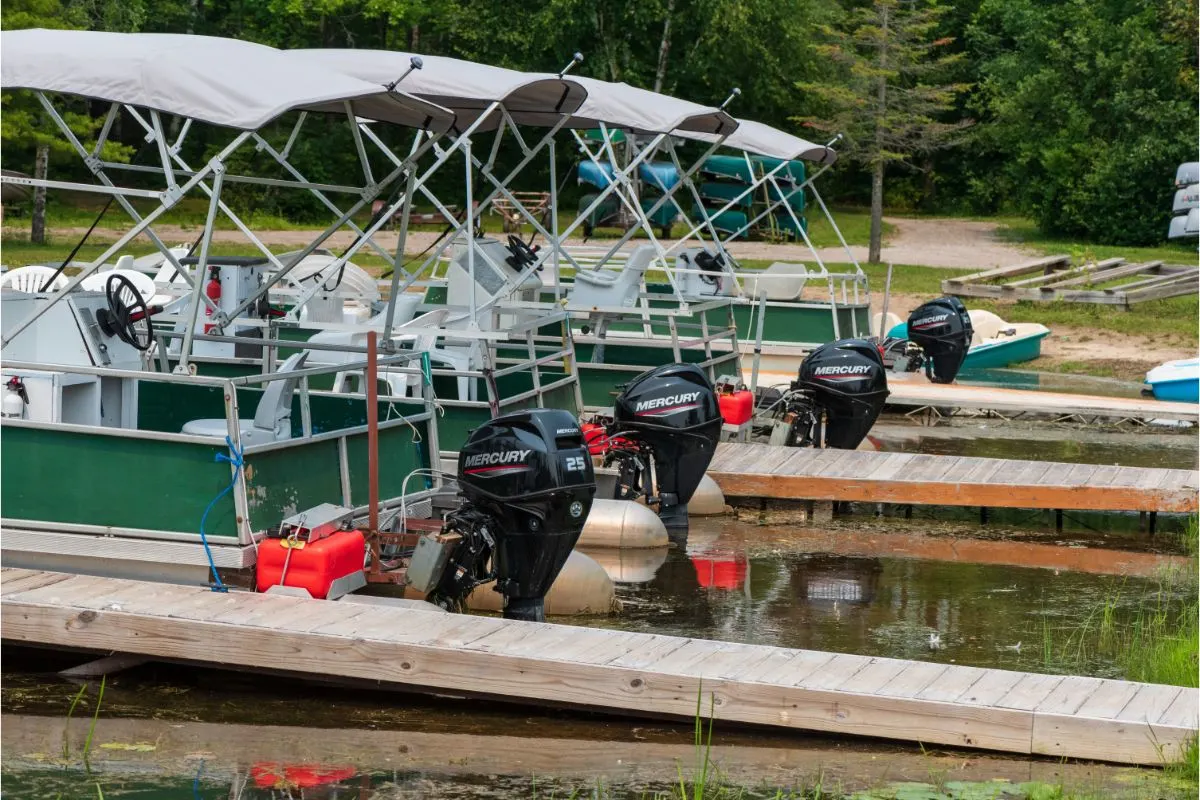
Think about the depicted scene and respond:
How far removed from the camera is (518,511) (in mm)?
8148

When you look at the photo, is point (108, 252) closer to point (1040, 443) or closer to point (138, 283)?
point (138, 283)

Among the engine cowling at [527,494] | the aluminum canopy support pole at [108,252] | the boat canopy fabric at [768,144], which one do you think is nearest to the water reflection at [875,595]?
the engine cowling at [527,494]

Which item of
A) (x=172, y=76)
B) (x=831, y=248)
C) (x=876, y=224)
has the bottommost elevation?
(x=831, y=248)

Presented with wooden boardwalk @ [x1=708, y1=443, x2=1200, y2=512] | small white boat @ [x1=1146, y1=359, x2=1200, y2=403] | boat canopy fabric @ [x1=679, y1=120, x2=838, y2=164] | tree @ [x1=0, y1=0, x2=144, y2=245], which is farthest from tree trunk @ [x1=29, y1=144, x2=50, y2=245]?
wooden boardwalk @ [x1=708, y1=443, x2=1200, y2=512]

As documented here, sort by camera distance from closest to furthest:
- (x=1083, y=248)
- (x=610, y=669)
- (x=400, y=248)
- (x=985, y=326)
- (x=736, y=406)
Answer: (x=610, y=669) < (x=400, y=248) < (x=736, y=406) < (x=985, y=326) < (x=1083, y=248)

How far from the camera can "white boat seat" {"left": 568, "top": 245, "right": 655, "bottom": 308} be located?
16344 mm

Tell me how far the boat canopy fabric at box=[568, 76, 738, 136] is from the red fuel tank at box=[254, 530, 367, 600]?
7.69 meters

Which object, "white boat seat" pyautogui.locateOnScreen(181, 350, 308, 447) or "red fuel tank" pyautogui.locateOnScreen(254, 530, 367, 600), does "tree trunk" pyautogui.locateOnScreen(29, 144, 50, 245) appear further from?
"red fuel tank" pyautogui.locateOnScreen(254, 530, 367, 600)

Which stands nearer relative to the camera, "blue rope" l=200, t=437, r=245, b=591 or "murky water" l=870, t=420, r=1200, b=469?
"blue rope" l=200, t=437, r=245, b=591

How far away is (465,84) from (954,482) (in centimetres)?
469

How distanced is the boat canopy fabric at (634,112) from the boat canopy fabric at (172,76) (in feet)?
21.5

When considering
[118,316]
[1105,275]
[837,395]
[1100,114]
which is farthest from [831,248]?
[118,316]

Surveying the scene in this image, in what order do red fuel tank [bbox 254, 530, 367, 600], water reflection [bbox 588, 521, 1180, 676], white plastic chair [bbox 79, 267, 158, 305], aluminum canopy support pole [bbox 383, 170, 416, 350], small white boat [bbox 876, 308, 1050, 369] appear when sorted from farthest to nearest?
small white boat [bbox 876, 308, 1050, 369]
white plastic chair [bbox 79, 267, 158, 305]
aluminum canopy support pole [bbox 383, 170, 416, 350]
water reflection [bbox 588, 521, 1180, 676]
red fuel tank [bbox 254, 530, 367, 600]

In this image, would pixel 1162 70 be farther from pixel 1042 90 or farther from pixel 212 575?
pixel 212 575
